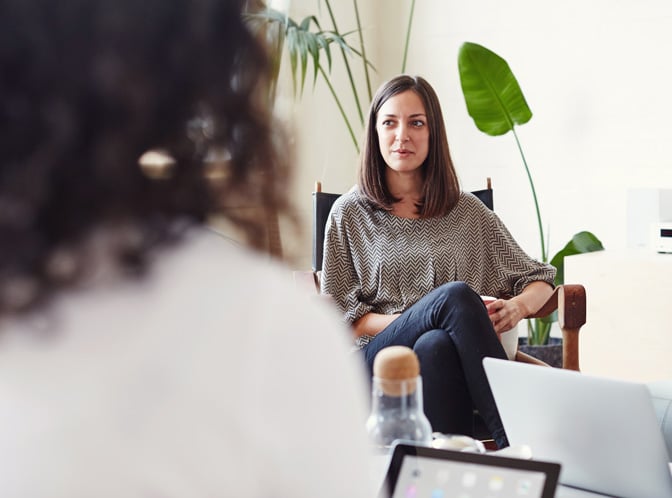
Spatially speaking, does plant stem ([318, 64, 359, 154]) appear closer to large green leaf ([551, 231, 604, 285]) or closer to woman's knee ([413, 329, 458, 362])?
large green leaf ([551, 231, 604, 285])

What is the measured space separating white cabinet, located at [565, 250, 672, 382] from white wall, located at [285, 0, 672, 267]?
569mm

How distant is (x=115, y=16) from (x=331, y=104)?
386 centimetres

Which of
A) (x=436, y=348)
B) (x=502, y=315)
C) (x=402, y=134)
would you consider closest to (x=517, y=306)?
(x=502, y=315)

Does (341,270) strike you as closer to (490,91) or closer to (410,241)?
(410,241)

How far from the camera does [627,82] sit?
3830 millimetres

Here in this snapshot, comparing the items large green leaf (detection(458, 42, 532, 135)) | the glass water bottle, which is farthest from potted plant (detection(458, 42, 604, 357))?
the glass water bottle

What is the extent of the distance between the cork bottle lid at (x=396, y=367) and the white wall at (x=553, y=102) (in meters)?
2.62

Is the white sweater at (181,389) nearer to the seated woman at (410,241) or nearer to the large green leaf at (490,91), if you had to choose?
the seated woman at (410,241)

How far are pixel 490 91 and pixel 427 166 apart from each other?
0.84 meters

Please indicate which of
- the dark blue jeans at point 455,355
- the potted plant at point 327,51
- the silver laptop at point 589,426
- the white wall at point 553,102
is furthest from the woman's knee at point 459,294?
the white wall at point 553,102

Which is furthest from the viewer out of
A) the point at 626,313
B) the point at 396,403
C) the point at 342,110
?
the point at 342,110

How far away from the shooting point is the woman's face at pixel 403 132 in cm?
284

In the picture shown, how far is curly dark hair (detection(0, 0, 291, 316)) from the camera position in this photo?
1.58ft

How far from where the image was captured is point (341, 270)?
280 cm
